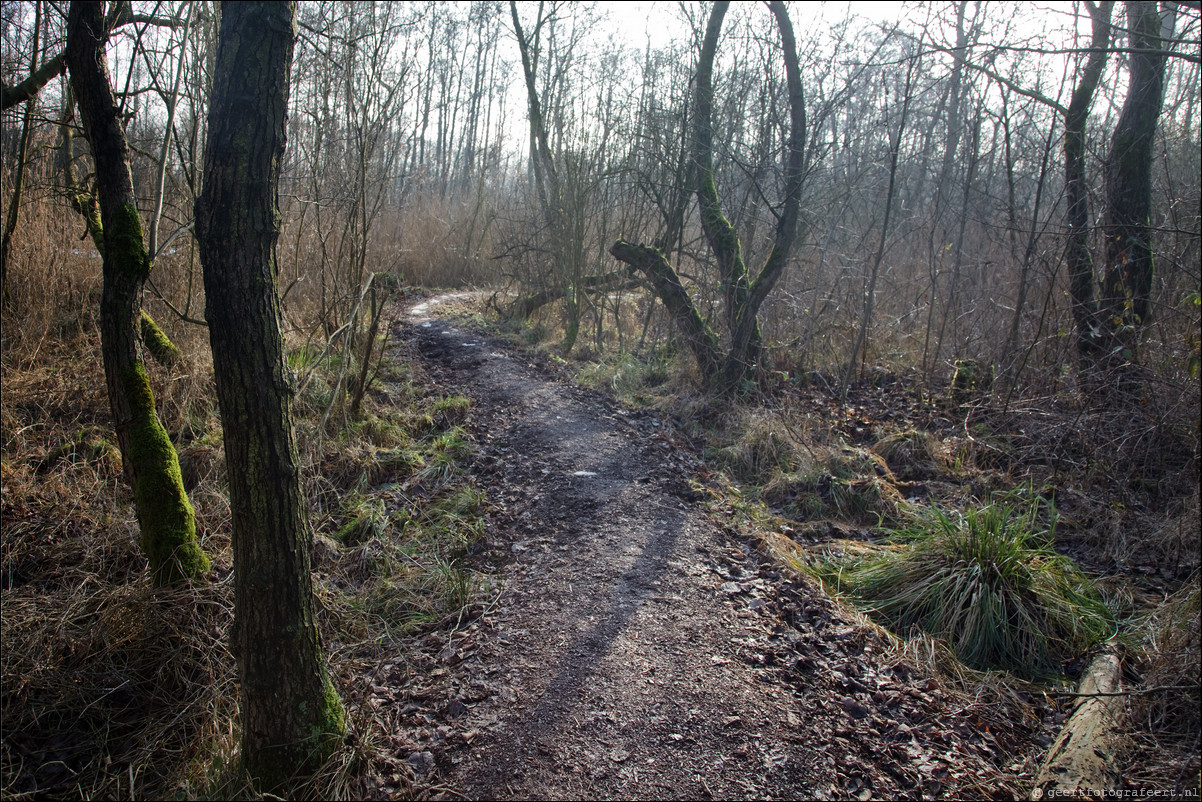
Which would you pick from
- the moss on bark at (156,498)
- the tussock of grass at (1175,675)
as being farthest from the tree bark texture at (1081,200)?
the moss on bark at (156,498)

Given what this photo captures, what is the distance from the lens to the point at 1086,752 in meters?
2.78

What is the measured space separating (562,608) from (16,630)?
9.01 ft

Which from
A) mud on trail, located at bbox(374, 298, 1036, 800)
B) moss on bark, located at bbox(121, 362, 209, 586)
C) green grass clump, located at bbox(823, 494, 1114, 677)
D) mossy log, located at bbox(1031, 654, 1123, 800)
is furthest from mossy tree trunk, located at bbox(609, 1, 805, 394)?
moss on bark, located at bbox(121, 362, 209, 586)

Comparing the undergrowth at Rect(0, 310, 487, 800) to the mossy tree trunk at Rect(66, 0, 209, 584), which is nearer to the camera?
the undergrowth at Rect(0, 310, 487, 800)

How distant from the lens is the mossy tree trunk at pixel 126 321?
11.0 ft

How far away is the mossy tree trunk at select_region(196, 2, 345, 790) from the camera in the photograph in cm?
205

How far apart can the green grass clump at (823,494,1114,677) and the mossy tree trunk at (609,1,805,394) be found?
3633 millimetres

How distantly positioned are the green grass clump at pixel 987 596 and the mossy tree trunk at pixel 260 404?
2.91m

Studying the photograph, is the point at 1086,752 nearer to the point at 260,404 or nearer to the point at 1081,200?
the point at 260,404

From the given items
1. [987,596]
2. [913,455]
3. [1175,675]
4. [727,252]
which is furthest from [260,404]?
[727,252]

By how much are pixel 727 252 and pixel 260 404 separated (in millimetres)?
6473

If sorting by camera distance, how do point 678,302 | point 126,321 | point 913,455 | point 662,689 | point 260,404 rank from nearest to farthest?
point 260,404
point 662,689
point 126,321
point 913,455
point 678,302

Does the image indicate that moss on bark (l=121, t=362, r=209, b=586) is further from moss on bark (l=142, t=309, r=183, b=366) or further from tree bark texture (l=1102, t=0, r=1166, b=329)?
tree bark texture (l=1102, t=0, r=1166, b=329)

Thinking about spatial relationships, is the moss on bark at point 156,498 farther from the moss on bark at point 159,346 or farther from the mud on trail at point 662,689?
the moss on bark at point 159,346
